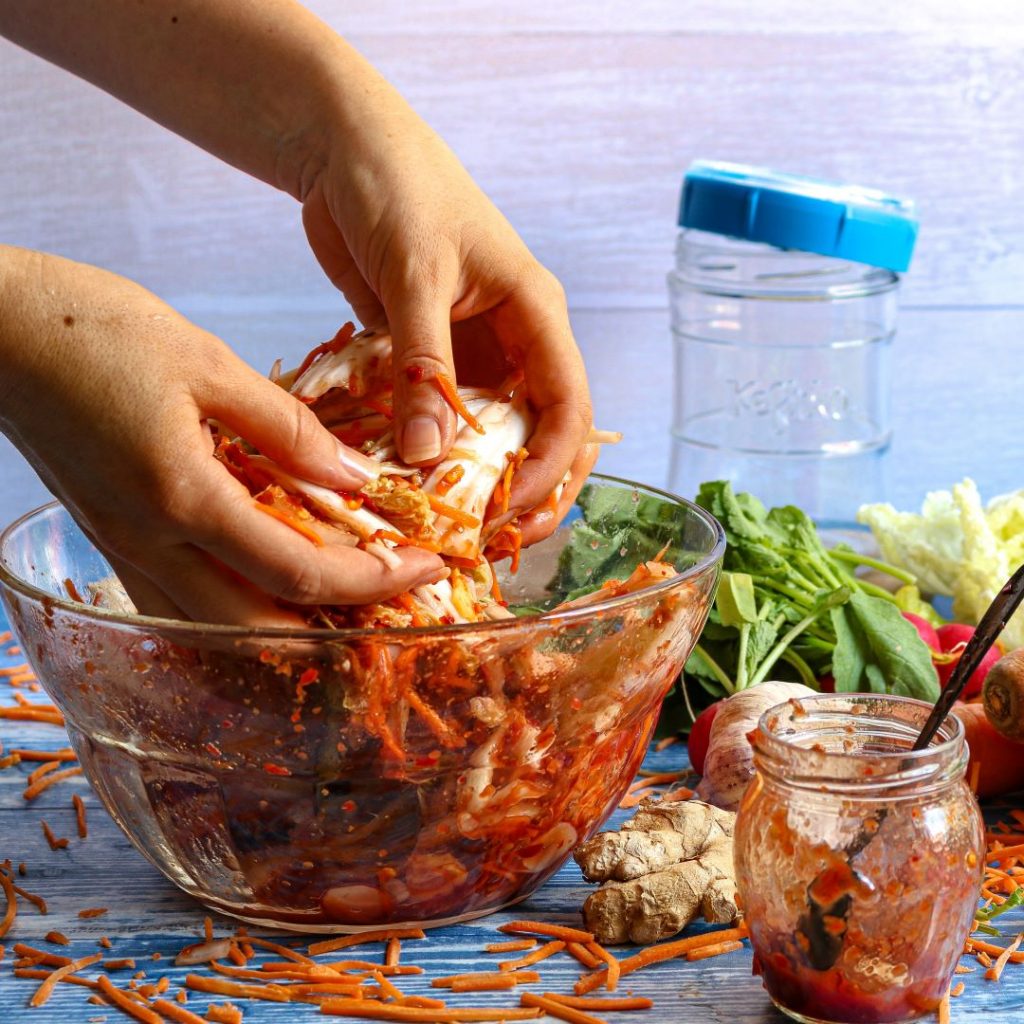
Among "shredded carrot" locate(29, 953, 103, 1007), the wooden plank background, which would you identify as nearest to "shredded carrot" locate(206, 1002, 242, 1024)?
"shredded carrot" locate(29, 953, 103, 1007)

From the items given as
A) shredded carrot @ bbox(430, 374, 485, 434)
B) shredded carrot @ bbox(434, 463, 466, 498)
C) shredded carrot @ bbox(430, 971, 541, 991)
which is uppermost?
shredded carrot @ bbox(430, 374, 485, 434)

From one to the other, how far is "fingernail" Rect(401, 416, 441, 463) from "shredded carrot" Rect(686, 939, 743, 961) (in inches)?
16.2

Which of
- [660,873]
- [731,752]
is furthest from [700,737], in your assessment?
[660,873]

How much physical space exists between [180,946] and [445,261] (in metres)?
0.57

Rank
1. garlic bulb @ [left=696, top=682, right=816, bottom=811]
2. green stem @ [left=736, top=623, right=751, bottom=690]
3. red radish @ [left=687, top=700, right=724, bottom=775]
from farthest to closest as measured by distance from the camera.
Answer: green stem @ [left=736, top=623, right=751, bottom=690] → red radish @ [left=687, top=700, right=724, bottom=775] → garlic bulb @ [left=696, top=682, right=816, bottom=811]

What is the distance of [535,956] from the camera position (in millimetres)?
973

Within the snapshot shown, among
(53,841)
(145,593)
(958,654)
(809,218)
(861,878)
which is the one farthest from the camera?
(809,218)

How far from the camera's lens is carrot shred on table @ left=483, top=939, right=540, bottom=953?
99 cm

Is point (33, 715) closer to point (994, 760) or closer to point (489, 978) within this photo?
point (489, 978)

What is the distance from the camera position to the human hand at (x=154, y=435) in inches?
34.0

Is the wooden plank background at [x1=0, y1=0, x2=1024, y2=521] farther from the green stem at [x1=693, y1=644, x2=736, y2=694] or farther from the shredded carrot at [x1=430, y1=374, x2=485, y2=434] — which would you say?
the shredded carrot at [x1=430, y1=374, x2=485, y2=434]

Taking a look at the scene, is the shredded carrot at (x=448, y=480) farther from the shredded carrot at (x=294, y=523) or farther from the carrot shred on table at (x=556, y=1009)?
the carrot shred on table at (x=556, y=1009)

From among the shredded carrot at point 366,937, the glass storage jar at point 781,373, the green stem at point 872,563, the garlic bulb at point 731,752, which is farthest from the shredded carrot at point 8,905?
the glass storage jar at point 781,373

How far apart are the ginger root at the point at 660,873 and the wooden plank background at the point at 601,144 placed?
1.96 m
